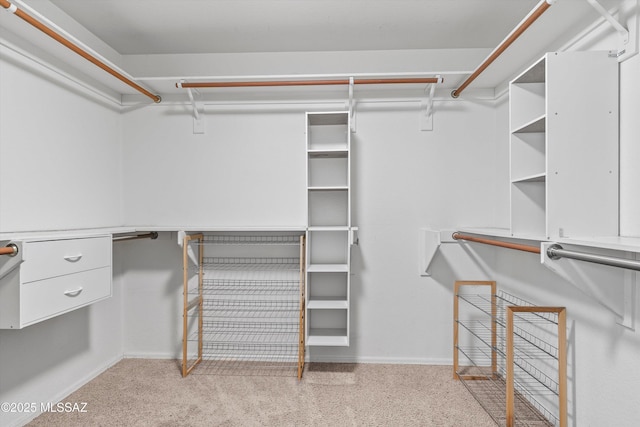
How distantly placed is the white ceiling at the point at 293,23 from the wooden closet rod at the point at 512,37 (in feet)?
1.06

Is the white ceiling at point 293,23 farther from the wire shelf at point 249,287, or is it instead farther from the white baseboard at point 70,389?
the white baseboard at point 70,389

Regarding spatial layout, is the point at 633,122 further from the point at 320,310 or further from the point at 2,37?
the point at 2,37

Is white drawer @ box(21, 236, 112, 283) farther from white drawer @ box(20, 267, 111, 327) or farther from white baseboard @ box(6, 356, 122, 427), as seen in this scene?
white baseboard @ box(6, 356, 122, 427)

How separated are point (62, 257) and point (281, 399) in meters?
1.44

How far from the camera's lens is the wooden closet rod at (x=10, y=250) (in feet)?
4.81

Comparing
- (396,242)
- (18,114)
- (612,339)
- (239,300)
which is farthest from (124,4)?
(612,339)

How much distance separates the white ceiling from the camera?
6.90 feet

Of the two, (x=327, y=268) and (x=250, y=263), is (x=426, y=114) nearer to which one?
(x=327, y=268)

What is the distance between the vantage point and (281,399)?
7.15ft

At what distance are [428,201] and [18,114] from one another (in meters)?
2.59

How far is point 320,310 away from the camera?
2.71 m

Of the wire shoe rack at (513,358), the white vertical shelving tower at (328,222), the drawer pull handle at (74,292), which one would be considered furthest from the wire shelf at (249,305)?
the wire shoe rack at (513,358)

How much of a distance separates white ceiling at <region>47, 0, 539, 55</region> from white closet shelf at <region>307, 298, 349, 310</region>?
1.85m

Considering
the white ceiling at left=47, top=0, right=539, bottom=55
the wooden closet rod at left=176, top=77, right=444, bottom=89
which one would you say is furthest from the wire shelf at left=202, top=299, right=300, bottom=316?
the white ceiling at left=47, top=0, right=539, bottom=55
